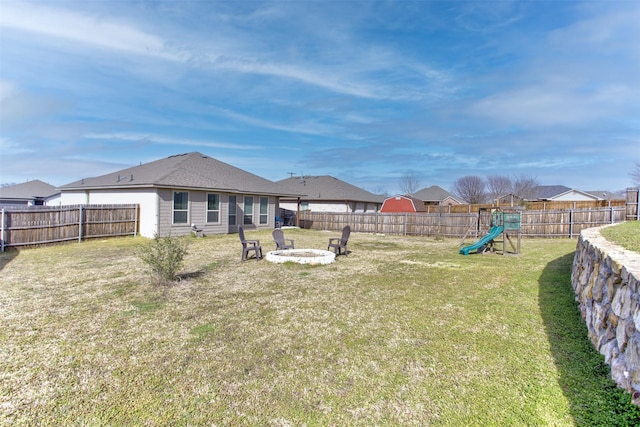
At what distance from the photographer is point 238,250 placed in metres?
11.8

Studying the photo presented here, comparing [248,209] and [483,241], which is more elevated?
[248,209]

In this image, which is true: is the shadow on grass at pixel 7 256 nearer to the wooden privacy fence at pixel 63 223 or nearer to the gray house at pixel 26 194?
the wooden privacy fence at pixel 63 223

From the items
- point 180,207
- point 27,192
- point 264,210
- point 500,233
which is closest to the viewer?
point 500,233

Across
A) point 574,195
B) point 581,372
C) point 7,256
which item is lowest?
point 7,256

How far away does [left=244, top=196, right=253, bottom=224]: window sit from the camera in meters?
19.0

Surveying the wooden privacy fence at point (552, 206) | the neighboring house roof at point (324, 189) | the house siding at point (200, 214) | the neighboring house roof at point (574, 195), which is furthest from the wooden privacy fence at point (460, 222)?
the neighboring house roof at point (574, 195)

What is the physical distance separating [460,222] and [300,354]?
55.2 feet

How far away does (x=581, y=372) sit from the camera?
318 cm

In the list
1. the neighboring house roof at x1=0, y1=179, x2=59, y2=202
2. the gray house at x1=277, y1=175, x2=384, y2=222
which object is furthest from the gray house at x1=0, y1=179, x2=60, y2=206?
the gray house at x1=277, y1=175, x2=384, y2=222

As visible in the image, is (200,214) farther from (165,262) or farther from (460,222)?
(460,222)

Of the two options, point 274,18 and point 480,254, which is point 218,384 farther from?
point 274,18

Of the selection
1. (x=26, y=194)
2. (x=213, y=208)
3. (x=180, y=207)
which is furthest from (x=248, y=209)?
(x=26, y=194)

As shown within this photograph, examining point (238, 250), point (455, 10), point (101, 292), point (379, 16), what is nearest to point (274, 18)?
point (379, 16)

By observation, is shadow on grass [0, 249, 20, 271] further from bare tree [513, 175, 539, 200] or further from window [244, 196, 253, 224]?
bare tree [513, 175, 539, 200]
